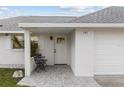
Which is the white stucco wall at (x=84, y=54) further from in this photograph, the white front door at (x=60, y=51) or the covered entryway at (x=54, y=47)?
the white front door at (x=60, y=51)

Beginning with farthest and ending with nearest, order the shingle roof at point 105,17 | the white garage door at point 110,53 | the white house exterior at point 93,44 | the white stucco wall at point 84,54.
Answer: the shingle roof at point 105,17
the white garage door at point 110,53
the white stucco wall at point 84,54
the white house exterior at point 93,44

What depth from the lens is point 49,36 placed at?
17344 millimetres

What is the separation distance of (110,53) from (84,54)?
5.50 feet

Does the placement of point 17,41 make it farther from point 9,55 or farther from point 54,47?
point 54,47

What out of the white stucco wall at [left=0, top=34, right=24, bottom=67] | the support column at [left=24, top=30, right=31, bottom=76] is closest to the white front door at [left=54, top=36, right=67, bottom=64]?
the white stucco wall at [left=0, top=34, right=24, bottom=67]

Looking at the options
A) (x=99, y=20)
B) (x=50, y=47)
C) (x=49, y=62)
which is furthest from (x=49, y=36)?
(x=99, y=20)

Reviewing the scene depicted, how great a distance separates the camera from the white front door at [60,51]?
17.5 m

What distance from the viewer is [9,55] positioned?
1738 cm

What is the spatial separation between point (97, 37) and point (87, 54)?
117 centimetres

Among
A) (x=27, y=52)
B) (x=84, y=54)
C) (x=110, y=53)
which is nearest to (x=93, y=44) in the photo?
(x=84, y=54)

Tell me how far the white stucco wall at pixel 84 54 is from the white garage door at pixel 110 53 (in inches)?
20.9

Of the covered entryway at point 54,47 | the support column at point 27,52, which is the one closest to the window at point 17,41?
the covered entryway at point 54,47
